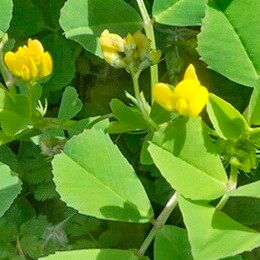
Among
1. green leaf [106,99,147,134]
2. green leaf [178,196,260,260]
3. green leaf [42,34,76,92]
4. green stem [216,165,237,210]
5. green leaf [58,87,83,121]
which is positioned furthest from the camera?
green leaf [42,34,76,92]

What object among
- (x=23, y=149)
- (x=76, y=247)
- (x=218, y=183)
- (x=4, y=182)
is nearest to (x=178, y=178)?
(x=218, y=183)

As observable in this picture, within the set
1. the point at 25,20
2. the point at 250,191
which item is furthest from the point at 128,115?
the point at 25,20

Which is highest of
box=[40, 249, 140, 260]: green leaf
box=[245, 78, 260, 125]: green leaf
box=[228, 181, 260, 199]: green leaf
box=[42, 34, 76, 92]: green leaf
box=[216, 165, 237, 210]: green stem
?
box=[245, 78, 260, 125]: green leaf

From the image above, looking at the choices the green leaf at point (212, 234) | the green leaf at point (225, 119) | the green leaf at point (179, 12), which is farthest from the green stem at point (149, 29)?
the green leaf at point (212, 234)

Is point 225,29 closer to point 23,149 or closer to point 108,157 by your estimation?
point 108,157

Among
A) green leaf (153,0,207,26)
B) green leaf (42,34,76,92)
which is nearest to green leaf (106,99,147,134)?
green leaf (153,0,207,26)

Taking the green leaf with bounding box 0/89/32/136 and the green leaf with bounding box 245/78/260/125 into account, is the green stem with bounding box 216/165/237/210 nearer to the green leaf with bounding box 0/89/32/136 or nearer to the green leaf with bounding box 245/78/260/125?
the green leaf with bounding box 245/78/260/125
